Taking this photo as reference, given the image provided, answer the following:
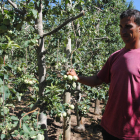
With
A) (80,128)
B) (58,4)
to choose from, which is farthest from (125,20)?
(80,128)

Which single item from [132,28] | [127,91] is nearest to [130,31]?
[132,28]

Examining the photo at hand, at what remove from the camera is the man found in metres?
0.95

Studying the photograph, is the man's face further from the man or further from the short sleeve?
the short sleeve

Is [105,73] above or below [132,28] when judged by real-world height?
below

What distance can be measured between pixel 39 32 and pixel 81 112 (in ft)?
4.81

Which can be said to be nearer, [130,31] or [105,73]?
[130,31]

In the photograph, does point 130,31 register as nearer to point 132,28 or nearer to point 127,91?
point 132,28

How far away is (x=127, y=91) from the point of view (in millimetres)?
962

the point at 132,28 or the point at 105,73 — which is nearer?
the point at 132,28

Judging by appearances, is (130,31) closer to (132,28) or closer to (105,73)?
(132,28)

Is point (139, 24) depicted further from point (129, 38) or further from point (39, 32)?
point (39, 32)

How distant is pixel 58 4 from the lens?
2.17 meters

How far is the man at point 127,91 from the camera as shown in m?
0.95

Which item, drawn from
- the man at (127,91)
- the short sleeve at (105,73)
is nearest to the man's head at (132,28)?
the man at (127,91)
